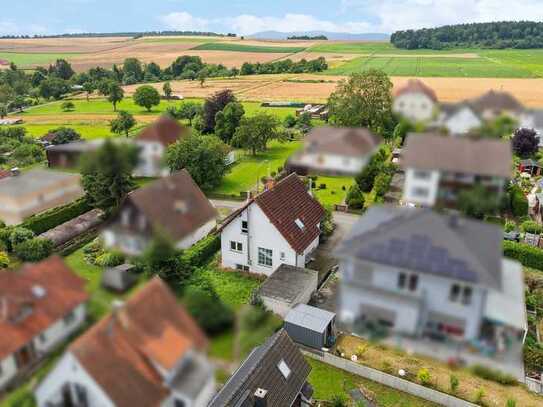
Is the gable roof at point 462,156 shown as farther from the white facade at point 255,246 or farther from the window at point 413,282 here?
the white facade at point 255,246

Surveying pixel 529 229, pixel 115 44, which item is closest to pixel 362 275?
pixel 115 44

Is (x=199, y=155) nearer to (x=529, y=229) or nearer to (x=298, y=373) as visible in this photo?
(x=298, y=373)

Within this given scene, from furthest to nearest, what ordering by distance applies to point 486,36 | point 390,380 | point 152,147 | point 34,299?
point 390,380, point 486,36, point 152,147, point 34,299

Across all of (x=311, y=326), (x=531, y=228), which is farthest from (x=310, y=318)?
(x=531, y=228)

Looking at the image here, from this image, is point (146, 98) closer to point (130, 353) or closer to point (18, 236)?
point (18, 236)

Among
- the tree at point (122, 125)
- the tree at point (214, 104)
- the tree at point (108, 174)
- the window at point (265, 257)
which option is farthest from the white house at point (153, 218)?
the tree at point (214, 104)
